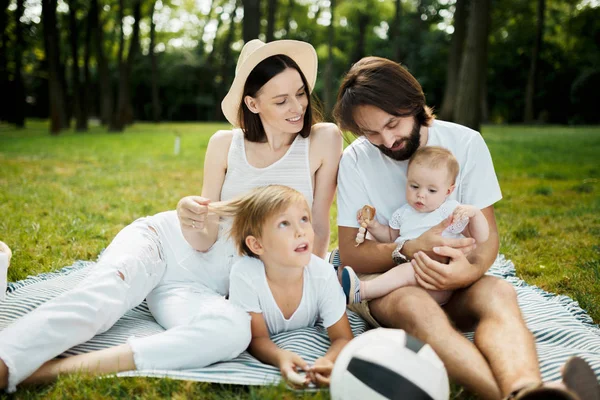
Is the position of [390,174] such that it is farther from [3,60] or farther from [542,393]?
[3,60]

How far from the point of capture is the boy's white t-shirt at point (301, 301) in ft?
9.20

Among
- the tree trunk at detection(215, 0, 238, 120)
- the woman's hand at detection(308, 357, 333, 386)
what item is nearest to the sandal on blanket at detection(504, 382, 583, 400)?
the woman's hand at detection(308, 357, 333, 386)

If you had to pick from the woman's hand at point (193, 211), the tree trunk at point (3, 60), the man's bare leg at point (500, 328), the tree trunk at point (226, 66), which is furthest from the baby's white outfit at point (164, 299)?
the tree trunk at point (226, 66)

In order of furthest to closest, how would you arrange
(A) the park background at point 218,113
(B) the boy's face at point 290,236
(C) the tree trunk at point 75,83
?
(C) the tree trunk at point 75,83, (A) the park background at point 218,113, (B) the boy's face at point 290,236

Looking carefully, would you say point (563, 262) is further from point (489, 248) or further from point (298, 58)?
point (298, 58)

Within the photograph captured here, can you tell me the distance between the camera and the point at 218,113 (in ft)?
125

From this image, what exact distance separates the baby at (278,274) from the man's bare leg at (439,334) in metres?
0.28

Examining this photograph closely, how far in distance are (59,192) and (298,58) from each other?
525cm

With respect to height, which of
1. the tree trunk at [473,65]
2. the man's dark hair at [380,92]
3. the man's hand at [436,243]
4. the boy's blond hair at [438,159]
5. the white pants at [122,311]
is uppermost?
the tree trunk at [473,65]

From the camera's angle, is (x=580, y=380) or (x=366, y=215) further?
(x=366, y=215)

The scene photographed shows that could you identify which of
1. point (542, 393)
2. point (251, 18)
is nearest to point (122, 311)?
point (542, 393)

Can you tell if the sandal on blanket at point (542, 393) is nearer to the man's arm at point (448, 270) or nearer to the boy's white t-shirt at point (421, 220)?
the man's arm at point (448, 270)

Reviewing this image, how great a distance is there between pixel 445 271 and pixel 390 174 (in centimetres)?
82

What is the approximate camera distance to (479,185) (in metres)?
3.21
